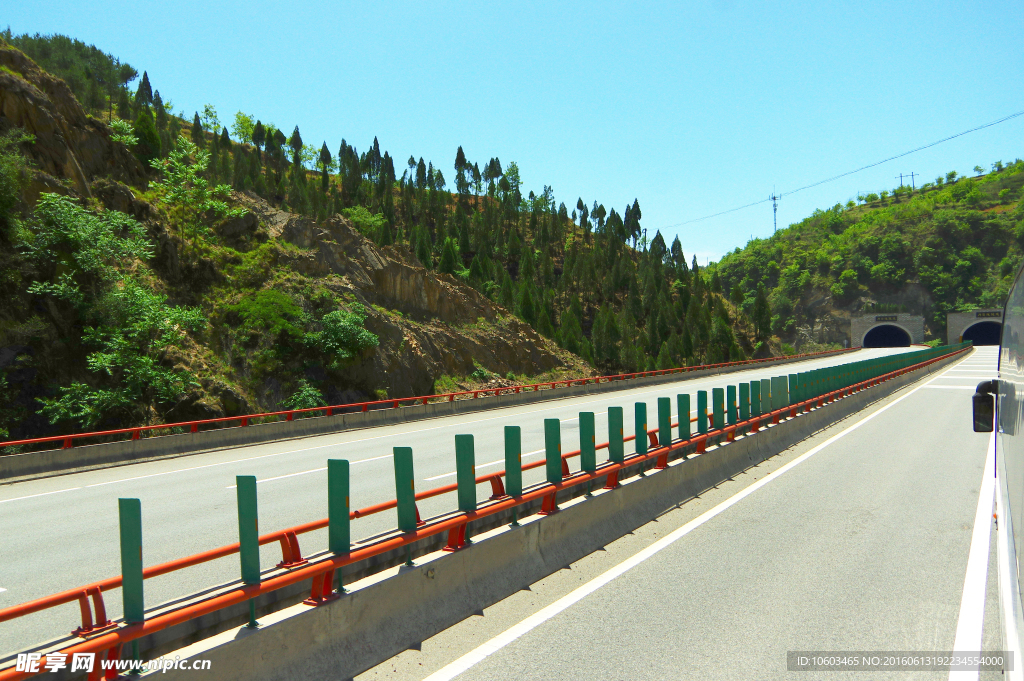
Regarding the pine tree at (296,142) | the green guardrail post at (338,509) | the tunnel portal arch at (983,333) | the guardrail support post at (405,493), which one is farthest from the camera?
the pine tree at (296,142)

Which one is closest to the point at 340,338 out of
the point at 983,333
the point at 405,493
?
the point at 405,493

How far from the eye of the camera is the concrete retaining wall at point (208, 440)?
15.9m

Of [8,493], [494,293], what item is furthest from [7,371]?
[494,293]

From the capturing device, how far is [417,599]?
17.9 feet

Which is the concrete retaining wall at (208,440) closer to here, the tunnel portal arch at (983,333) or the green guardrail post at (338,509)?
the green guardrail post at (338,509)

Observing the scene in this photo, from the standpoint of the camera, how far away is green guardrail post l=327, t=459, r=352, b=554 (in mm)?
5125

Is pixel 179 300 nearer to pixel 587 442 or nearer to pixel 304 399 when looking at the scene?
pixel 304 399

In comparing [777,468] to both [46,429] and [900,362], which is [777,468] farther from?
[900,362]

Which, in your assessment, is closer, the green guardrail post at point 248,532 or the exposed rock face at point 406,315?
the green guardrail post at point 248,532

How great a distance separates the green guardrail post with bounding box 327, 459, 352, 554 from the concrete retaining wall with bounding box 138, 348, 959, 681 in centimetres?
33

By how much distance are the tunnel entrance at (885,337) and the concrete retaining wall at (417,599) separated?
144 m

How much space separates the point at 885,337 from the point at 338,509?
157 meters

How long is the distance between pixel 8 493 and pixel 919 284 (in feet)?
562

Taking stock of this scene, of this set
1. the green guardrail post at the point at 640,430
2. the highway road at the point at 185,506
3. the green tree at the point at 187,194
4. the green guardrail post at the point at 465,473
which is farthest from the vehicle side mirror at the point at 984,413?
the green tree at the point at 187,194
